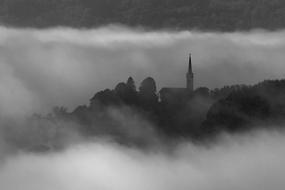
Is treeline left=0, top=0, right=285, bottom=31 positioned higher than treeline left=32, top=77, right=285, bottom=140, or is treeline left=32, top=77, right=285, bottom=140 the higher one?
treeline left=0, top=0, right=285, bottom=31

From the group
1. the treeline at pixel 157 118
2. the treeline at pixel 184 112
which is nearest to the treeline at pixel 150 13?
the treeline at pixel 184 112

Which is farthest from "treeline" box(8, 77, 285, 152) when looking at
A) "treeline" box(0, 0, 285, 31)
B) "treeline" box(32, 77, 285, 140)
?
"treeline" box(0, 0, 285, 31)

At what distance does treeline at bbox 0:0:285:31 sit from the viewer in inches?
6668

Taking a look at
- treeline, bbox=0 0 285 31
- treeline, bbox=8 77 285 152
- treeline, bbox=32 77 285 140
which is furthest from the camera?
treeline, bbox=0 0 285 31

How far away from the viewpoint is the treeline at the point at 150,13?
16938cm

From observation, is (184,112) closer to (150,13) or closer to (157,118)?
(157,118)

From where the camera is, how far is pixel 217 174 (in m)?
42.1

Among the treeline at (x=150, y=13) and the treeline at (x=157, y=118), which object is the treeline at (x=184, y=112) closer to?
the treeline at (x=157, y=118)

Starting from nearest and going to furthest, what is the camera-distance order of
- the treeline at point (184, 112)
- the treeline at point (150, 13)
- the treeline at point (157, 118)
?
1. the treeline at point (184, 112)
2. the treeline at point (157, 118)
3. the treeline at point (150, 13)

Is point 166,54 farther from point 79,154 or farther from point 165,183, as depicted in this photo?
point 165,183

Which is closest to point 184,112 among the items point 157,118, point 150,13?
point 157,118

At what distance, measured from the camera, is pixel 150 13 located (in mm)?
185500

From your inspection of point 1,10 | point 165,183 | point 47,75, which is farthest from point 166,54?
point 165,183

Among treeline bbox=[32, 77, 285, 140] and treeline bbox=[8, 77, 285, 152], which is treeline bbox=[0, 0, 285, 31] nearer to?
treeline bbox=[32, 77, 285, 140]
